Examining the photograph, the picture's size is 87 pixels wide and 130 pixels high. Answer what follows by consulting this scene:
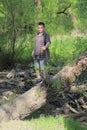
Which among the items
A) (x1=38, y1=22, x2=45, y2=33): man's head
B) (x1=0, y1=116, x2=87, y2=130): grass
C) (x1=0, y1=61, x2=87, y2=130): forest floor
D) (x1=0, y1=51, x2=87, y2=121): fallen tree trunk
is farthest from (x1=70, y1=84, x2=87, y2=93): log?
(x1=38, y1=22, x2=45, y2=33): man's head

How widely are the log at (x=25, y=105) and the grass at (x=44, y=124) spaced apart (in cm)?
30

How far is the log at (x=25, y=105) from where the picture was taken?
8.26 meters

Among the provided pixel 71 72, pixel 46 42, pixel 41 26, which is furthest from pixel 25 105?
pixel 46 42

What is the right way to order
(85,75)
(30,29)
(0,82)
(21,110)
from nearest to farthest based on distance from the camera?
(21,110) < (85,75) < (0,82) < (30,29)

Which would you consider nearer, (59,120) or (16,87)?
(59,120)

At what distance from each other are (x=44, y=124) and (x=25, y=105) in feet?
2.31

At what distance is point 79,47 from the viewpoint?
46.6 feet

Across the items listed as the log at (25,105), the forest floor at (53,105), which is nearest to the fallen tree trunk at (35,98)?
the log at (25,105)

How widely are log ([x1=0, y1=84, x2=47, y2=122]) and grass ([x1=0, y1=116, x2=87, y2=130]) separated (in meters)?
0.30

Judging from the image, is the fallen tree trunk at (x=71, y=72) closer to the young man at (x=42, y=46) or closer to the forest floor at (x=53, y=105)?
the forest floor at (x=53, y=105)

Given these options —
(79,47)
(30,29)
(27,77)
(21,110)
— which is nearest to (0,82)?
(27,77)

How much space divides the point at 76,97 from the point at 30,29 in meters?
7.87

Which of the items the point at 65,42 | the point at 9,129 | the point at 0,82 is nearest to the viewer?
the point at 9,129

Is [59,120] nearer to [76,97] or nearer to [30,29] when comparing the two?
[76,97]
